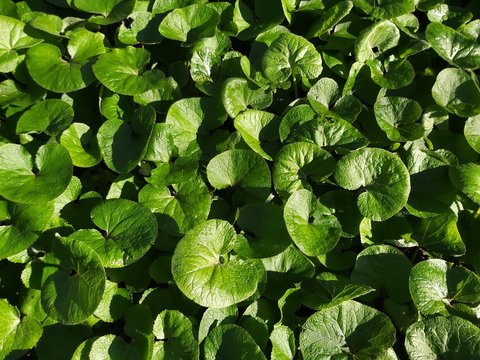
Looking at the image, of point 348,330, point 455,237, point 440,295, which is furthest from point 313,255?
point 455,237

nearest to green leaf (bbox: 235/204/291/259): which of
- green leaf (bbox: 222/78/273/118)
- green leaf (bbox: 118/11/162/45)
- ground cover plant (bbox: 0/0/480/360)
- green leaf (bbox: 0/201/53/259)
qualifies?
ground cover plant (bbox: 0/0/480/360)

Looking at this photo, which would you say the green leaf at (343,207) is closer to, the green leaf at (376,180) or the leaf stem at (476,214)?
the green leaf at (376,180)

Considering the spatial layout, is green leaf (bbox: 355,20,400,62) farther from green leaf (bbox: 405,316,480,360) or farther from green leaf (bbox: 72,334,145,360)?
green leaf (bbox: 72,334,145,360)

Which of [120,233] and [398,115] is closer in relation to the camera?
[120,233]

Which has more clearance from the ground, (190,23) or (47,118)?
(190,23)

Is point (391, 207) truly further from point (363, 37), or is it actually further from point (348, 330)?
point (363, 37)

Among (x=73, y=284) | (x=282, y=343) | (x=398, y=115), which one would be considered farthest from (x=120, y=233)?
(x=398, y=115)

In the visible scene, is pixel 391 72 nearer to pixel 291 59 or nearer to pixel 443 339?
pixel 291 59
